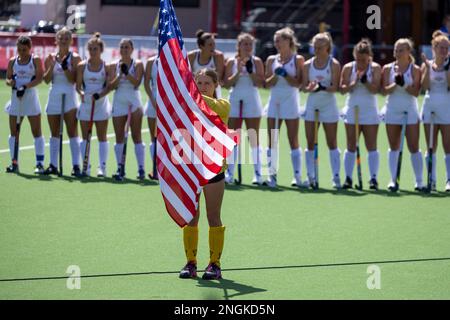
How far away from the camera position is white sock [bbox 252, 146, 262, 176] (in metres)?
15.6

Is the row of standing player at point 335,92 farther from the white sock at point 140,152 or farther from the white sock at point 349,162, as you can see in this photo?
the white sock at point 140,152

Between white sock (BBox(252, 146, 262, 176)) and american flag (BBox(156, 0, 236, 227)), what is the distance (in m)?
5.92

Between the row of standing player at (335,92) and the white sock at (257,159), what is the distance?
14 millimetres

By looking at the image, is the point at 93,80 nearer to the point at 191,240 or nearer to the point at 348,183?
the point at 348,183

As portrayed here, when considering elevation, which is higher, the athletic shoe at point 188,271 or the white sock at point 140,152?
the white sock at point 140,152

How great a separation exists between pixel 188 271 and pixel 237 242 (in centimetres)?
185

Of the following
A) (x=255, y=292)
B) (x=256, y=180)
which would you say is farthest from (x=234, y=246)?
(x=256, y=180)

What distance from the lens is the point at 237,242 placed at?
456 inches

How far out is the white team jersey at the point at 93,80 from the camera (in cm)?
1570

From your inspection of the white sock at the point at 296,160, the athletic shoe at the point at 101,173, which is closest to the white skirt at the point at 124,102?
the athletic shoe at the point at 101,173

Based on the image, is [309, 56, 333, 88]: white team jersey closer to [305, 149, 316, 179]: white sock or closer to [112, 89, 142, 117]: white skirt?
[305, 149, 316, 179]: white sock

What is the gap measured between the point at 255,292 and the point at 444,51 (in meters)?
6.60

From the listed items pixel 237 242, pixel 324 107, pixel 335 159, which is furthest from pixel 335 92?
pixel 237 242
